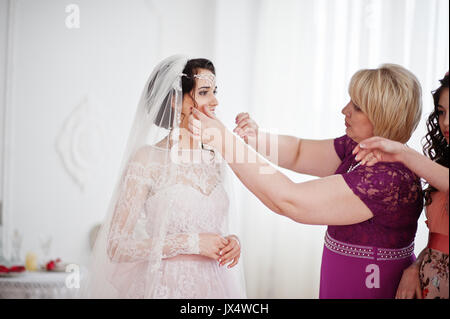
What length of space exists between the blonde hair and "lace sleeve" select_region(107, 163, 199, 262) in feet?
2.80

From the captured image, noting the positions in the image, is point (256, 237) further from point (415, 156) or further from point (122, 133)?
point (415, 156)

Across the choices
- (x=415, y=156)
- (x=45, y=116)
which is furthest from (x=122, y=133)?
(x=415, y=156)

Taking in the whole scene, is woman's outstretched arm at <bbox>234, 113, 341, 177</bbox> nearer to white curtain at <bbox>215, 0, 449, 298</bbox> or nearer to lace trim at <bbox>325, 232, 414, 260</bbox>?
lace trim at <bbox>325, 232, 414, 260</bbox>

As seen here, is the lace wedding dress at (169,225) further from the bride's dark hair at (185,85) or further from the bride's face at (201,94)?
the bride's face at (201,94)

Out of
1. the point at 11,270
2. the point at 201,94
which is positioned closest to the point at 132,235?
the point at 201,94

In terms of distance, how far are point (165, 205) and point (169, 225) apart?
9 cm

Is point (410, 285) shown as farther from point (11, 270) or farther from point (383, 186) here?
point (11, 270)

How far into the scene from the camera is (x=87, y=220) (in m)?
3.65

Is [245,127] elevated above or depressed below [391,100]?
below

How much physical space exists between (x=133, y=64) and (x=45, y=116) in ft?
2.84

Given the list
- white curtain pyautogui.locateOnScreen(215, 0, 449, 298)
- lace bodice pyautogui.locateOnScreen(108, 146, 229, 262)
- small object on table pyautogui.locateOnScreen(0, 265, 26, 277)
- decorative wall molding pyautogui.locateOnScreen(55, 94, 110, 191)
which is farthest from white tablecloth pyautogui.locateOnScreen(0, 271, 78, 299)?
white curtain pyautogui.locateOnScreen(215, 0, 449, 298)

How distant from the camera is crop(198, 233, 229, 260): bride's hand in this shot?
171 cm

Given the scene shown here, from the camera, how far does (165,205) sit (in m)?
1.72

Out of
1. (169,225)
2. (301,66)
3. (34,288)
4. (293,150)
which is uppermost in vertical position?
(301,66)
